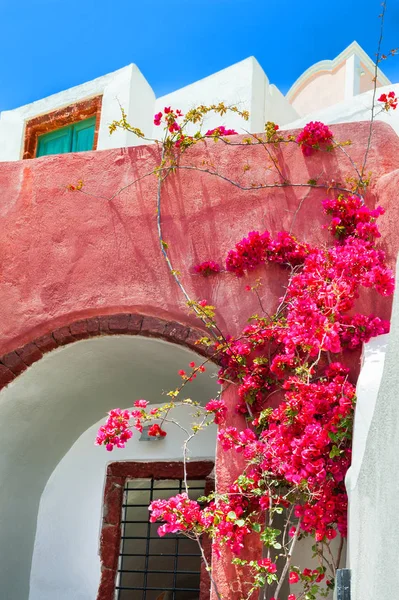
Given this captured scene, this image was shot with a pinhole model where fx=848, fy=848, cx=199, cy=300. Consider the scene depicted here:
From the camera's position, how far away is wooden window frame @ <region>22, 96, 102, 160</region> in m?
9.38

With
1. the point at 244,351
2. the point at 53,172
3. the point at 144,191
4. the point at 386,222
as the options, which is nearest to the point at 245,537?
the point at 244,351

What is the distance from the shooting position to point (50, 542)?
6.39 m

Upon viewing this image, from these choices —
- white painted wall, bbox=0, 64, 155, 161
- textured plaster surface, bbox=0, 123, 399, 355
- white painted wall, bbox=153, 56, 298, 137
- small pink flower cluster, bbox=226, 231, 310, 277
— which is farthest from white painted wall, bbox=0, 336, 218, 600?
white painted wall, bbox=0, 64, 155, 161

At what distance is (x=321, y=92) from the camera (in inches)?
452

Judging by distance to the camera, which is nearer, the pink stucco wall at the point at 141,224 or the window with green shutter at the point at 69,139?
the pink stucco wall at the point at 141,224

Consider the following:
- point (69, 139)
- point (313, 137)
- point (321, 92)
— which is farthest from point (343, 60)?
point (313, 137)

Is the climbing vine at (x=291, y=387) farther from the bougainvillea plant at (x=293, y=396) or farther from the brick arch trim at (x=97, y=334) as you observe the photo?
the brick arch trim at (x=97, y=334)

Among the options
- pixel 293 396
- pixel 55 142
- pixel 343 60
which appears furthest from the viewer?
pixel 343 60

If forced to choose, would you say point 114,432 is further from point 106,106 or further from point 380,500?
point 106,106

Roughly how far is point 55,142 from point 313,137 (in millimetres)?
5039

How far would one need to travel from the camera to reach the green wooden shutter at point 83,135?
935 cm

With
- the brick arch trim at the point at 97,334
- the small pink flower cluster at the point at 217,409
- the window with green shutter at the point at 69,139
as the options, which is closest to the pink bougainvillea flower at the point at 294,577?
the small pink flower cluster at the point at 217,409

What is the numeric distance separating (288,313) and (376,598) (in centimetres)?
251

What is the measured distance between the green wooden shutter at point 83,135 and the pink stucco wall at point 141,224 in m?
3.46
